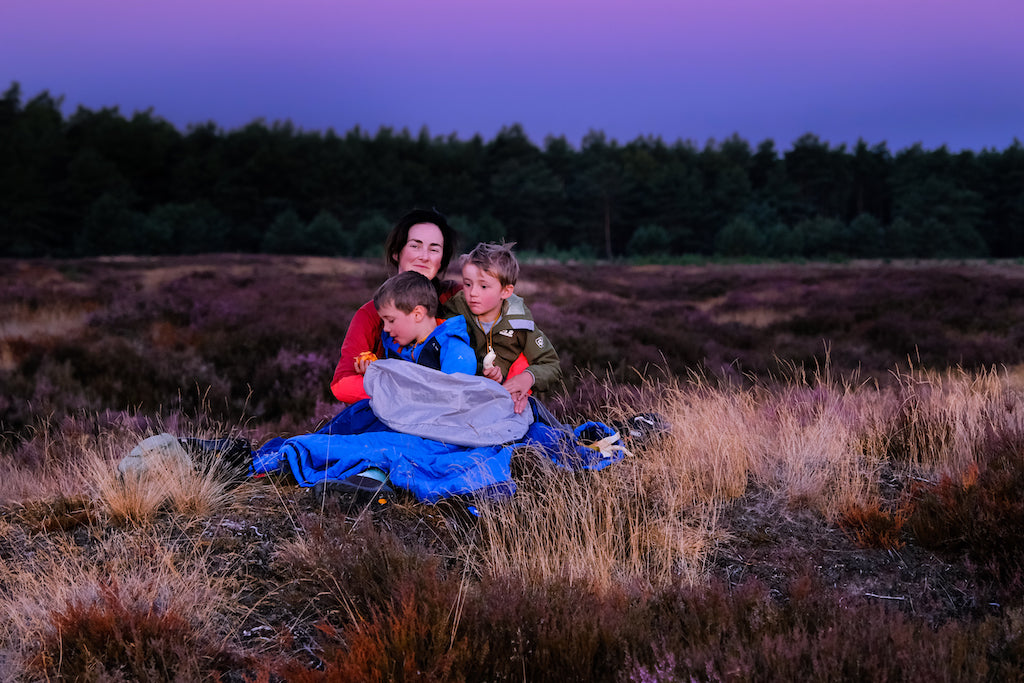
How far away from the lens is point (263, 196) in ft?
212

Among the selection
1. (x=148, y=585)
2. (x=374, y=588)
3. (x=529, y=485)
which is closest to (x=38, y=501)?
(x=148, y=585)

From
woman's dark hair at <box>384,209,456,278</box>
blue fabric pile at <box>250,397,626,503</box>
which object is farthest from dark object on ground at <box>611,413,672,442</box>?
woman's dark hair at <box>384,209,456,278</box>

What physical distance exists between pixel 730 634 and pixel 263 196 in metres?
67.7

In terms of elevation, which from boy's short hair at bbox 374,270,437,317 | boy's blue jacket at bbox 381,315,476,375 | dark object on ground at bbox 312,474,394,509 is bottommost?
dark object on ground at bbox 312,474,394,509

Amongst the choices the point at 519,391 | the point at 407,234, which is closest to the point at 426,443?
the point at 519,391

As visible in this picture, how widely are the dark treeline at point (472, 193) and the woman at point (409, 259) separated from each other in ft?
153

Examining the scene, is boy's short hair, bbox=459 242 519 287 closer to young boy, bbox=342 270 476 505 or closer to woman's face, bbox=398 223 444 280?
young boy, bbox=342 270 476 505

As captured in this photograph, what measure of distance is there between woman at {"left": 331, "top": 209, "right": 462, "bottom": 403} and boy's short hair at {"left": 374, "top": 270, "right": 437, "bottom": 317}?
1.43 feet

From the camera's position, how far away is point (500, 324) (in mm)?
3957

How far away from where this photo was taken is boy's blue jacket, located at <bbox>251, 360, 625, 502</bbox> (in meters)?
3.45

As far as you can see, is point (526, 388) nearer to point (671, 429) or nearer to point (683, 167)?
point (671, 429)

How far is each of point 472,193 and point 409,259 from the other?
6896 cm

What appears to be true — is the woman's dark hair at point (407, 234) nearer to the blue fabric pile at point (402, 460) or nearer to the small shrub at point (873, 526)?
the blue fabric pile at point (402, 460)

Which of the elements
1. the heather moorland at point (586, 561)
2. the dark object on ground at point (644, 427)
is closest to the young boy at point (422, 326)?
the heather moorland at point (586, 561)
